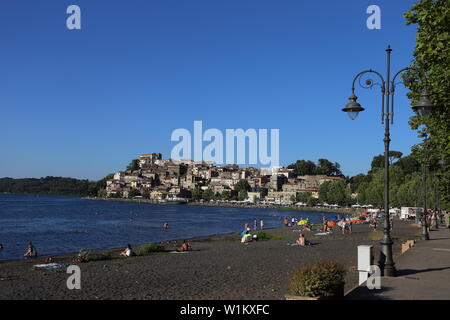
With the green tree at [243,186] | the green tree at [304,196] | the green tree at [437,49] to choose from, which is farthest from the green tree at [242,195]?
the green tree at [437,49]

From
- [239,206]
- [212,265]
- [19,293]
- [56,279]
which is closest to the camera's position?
[19,293]

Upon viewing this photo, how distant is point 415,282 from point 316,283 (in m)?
5.03

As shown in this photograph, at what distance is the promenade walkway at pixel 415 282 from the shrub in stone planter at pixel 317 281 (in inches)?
44.0

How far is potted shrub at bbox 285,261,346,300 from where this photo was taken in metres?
9.25

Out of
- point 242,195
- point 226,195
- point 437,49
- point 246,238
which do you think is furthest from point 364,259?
point 226,195

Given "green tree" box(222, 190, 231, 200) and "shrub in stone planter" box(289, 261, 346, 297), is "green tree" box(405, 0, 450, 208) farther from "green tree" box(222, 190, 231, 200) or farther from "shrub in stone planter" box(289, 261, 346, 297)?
"green tree" box(222, 190, 231, 200)

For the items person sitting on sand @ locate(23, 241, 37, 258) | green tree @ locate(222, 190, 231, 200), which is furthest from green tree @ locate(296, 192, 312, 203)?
person sitting on sand @ locate(23, 241, 37, 258)

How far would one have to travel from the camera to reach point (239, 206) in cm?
17312

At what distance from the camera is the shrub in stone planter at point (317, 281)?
30.3 ft
